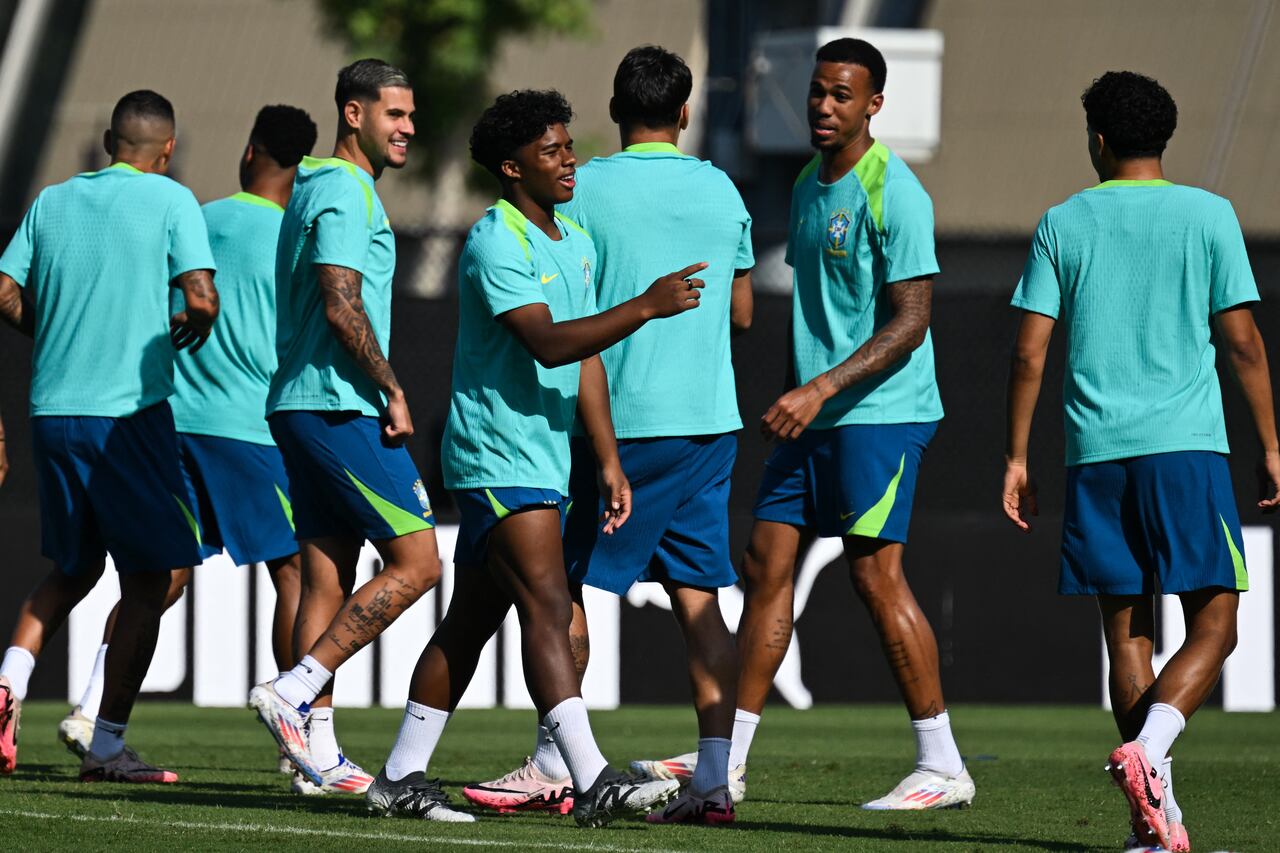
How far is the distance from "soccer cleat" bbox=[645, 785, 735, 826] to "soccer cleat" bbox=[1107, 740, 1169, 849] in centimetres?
129

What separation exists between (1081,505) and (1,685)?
3.67m

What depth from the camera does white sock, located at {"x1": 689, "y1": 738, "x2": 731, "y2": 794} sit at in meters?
6.28

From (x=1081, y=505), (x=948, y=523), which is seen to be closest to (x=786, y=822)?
(x=1081, y=505)

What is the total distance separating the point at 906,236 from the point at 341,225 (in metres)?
1.73

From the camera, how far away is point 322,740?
705 cm

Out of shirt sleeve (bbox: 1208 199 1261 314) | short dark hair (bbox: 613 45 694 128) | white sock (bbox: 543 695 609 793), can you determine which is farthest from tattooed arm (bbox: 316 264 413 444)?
shirt sleeve (bbox: 1208 199 1261 314)

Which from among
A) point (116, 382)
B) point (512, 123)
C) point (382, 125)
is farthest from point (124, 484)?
point (512, 123)

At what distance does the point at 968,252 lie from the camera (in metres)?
15.5

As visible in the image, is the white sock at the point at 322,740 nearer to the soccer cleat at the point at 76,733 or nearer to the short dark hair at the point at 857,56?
the soccer cleat at the point at 76,733

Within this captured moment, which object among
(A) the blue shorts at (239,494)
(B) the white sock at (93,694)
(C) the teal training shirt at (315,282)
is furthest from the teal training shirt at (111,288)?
(B) the white sock at (93,694)

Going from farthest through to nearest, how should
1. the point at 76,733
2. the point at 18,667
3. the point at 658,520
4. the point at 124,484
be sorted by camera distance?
the point at 76,733
the point at 18,667
the point at 124,484
the point at 658,520

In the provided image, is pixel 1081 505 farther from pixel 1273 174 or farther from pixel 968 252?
pixel 1273 174

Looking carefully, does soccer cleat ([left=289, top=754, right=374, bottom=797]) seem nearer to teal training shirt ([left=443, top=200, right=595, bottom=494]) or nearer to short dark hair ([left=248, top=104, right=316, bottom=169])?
teal training shirt ([left=443, top=200, right=595, bottom=494])

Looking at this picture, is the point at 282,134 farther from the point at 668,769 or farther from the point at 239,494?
the point at 668,769
